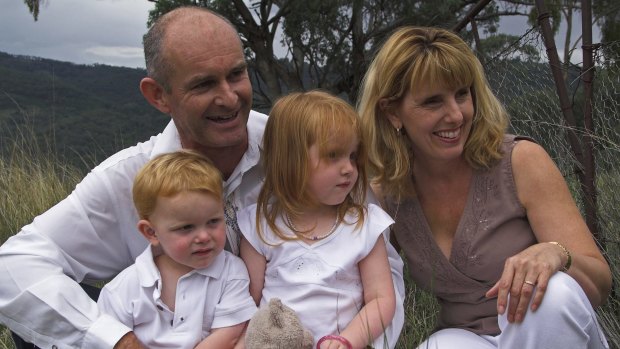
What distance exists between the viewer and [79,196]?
9.52 feet

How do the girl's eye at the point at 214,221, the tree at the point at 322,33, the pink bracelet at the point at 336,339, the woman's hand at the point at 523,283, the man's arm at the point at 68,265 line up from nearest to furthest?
the woman's hand at the point at 523,283 < the pink bracelet at the point at 336,339 < the girl's eye at the point at 214,221 < the man's arm at the point at 68,265 < the tree at the point at 322,33

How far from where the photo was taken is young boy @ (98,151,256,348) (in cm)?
238

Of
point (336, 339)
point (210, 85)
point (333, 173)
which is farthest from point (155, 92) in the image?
point (336, 339)

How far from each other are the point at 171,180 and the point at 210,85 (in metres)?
0.60

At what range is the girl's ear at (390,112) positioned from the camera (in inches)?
108

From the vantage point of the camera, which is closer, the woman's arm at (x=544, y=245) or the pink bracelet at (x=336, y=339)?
the woman's arm at (x=544, y=245)

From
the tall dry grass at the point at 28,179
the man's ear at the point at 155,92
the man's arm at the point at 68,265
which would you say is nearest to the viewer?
the man's arm at the point at 68,265

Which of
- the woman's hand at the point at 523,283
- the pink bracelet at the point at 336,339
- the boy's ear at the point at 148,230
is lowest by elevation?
the pink bracelet at the point at 336,339

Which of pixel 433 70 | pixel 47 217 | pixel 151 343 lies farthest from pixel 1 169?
A: pixel 433 70

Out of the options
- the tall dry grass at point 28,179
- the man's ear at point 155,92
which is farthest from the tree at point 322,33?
the man's ear at point 155,92

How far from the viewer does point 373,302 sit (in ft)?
7.95

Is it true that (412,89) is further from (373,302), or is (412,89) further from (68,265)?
(68,265)

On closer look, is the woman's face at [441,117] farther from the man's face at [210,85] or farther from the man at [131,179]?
the man's face at [210,85]

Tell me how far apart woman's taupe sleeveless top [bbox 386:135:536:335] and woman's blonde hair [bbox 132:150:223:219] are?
0.86 meters
